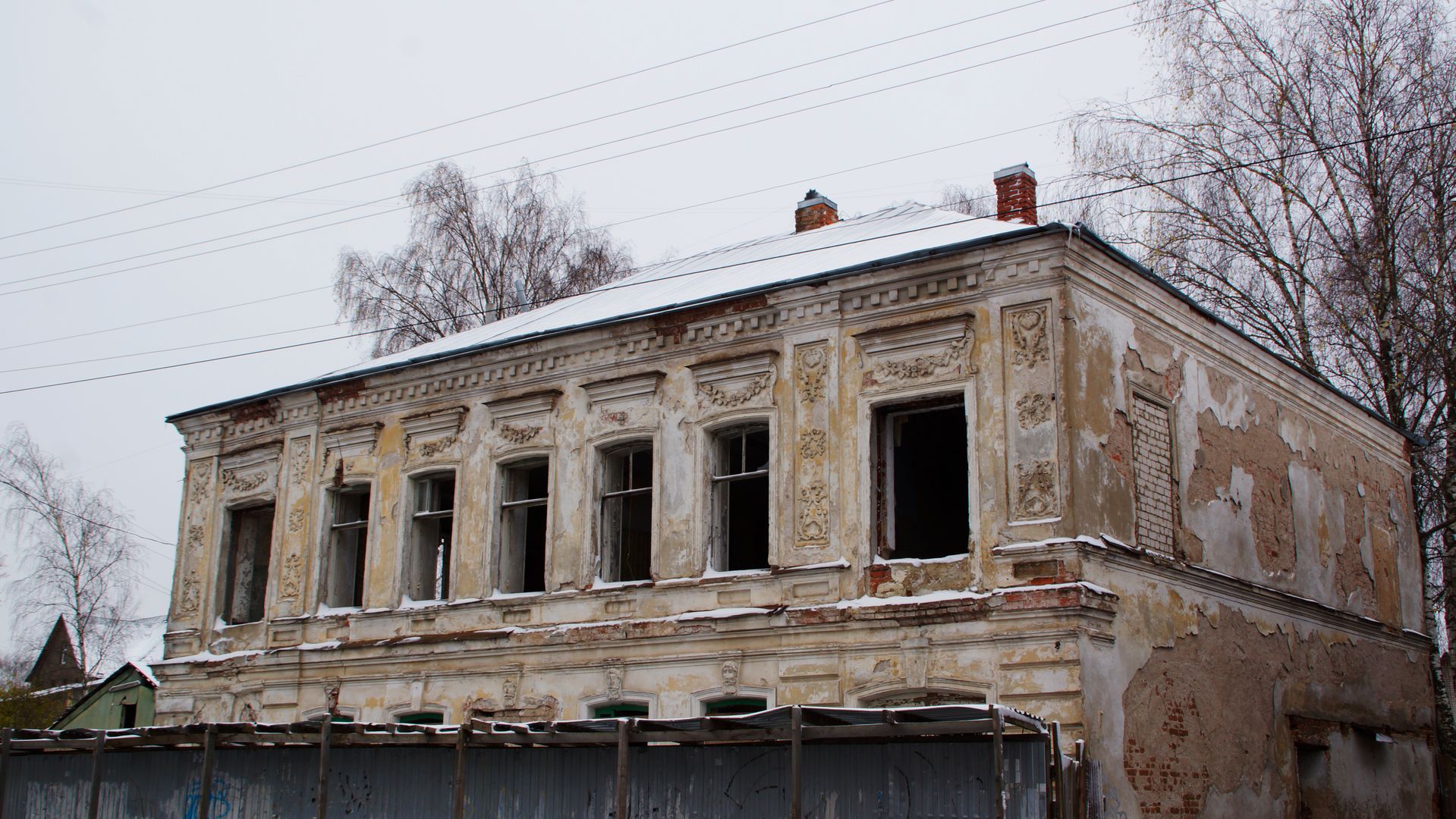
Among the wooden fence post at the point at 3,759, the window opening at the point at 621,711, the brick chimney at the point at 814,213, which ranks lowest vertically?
the wooden fence post at the point at 3,759

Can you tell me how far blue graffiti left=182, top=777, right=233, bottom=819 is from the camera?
41.6 feet

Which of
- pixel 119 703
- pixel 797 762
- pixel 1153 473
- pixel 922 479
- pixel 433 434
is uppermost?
pixel 433 434

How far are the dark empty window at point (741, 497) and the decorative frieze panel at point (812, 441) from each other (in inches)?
28.2

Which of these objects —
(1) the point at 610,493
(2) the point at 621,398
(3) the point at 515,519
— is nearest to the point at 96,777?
(3) the point at 515,519

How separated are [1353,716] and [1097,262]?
7074 millimetres

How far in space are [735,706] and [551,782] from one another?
11.3ft

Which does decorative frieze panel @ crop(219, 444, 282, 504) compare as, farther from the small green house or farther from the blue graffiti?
the small green house

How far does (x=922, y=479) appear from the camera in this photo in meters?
16.2

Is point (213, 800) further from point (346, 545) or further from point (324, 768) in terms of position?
point (346, 545)

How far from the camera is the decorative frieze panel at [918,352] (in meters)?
13.2

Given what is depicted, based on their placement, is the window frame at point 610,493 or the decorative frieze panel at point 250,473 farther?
the decorative frieze panel at point 250,473

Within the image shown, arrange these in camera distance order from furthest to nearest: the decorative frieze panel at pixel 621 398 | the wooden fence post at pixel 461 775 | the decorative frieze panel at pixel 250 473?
the decorative frieze panel at pixel 250 473
the decorative frieze panel at pixel 621 398
the wooden fence post at pixel 461 775

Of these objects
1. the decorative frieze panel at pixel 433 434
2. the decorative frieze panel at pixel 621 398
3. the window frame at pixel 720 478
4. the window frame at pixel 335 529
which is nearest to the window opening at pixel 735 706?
the window frame at pixel 720 478

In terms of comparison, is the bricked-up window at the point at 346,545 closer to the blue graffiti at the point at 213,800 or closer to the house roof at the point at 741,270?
the house roof at the point at 741,270
